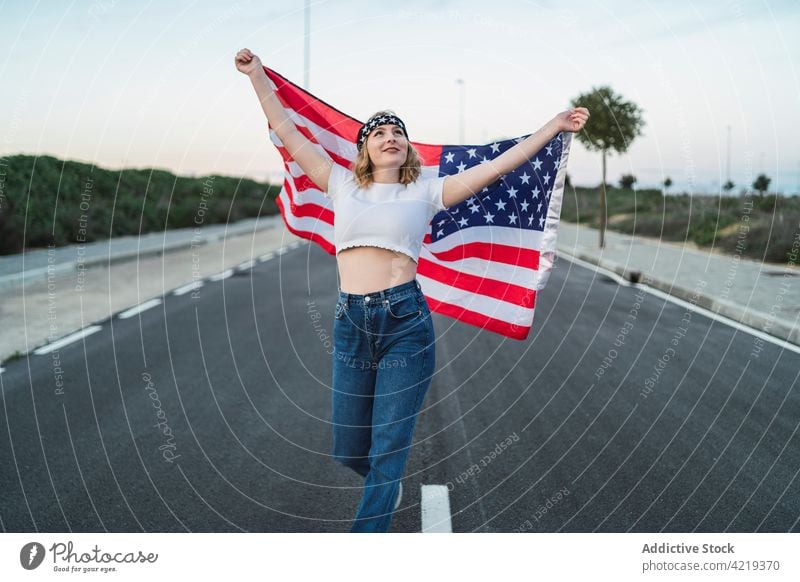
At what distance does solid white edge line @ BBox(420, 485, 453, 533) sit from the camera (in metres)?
4.04

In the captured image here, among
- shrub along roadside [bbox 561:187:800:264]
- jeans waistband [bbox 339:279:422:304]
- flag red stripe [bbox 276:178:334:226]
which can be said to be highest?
flag red stripe [bbox 276:178:334:226]

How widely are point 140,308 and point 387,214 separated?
8873 mm

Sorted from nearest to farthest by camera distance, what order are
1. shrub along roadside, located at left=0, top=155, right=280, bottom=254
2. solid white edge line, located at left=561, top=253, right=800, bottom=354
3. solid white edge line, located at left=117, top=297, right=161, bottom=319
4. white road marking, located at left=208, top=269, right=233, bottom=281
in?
1. solid white edge line, located at left=561, top=253, right=800, bottom=354
2. solid white edge line, located at left=117, top=297, right=161, bottom=319
3. white road marking, located at left=208, top=269, right=233, bottom=281
4. shrub along roadside, located at left=0, top=155, right=280, bottom=254

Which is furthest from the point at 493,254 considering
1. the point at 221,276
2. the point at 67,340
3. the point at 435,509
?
the point at 221,276

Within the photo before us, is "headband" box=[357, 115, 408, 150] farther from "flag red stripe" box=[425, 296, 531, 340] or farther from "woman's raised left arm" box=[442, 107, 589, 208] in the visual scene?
"flag red stripe" box=[425, 296, 531, 340]

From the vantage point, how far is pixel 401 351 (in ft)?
11.7

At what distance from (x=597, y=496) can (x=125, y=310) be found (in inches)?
334

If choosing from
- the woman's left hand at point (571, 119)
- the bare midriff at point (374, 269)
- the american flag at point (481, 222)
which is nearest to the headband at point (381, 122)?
the bare midriff at point (374, 269)

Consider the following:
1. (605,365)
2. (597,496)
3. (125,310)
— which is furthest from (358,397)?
(125,310)

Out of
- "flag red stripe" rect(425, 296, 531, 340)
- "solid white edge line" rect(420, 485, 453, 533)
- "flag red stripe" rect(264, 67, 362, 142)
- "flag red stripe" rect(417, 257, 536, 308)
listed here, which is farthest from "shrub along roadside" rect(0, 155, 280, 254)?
"solid white edge line" rect(420, 485, 453, 533)

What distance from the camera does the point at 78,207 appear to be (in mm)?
26406

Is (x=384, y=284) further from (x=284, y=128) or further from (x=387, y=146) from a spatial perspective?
(x=284, y=128)

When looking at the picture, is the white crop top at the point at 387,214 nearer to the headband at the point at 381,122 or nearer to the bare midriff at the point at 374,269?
the bare midriff at the point at 374,269
